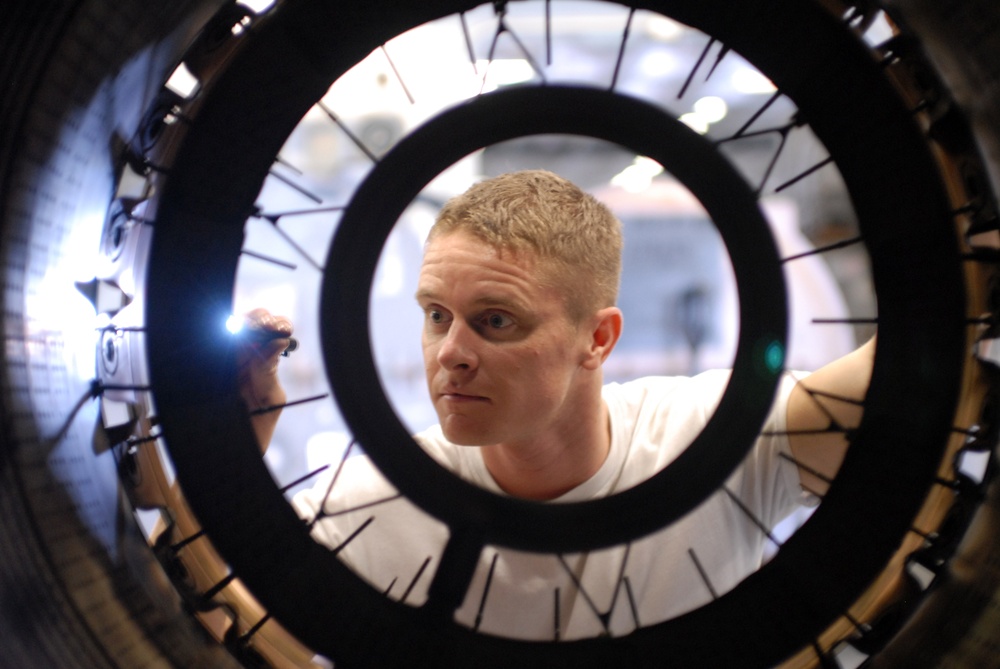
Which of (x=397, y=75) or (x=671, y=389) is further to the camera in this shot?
(x=671, y=389)

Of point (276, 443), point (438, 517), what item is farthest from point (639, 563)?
point (276, 443)

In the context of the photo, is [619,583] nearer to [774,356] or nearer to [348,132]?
[774,356]

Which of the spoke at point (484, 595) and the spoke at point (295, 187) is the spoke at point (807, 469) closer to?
the spoke at point (484, 595)

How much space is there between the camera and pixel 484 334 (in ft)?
1.40

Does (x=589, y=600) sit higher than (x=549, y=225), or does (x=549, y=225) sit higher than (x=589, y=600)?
(x=549, y=225)

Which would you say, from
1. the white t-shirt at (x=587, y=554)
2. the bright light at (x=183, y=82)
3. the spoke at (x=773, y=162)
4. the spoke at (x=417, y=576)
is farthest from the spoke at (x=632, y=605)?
the bright light at (x=183, y=82)

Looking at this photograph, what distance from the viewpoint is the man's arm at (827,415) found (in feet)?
1.29

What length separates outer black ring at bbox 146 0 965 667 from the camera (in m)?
0.37

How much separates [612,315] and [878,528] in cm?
19

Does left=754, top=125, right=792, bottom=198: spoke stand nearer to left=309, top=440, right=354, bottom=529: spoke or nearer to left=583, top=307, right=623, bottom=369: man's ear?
left=583, top=307, right=623, bottom=369: man's ear

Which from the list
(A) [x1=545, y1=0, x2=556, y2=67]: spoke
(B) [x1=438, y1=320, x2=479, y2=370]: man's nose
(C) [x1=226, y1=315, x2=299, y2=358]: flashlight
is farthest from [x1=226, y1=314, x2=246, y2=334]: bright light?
(A) [x1=545, y1=0, x2=556, y2=67]: spoke

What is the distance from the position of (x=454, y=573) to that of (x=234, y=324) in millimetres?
169

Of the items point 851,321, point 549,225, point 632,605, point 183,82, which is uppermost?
point 183,82

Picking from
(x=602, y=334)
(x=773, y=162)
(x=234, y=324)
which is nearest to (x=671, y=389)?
(x=602, y=334)
